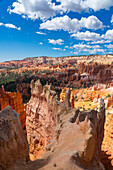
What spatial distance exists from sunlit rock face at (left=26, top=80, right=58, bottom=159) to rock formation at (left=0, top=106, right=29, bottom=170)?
3272mm

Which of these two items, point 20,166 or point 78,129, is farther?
point 78,129

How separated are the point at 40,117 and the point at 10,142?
5.20 metres

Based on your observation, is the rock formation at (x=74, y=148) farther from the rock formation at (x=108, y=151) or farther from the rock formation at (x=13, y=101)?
the rock formation at (x=13, y=101)

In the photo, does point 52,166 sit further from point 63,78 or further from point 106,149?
point 63,78

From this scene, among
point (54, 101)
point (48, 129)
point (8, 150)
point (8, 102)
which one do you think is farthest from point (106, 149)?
point (8, 102)

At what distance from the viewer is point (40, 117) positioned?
9242 mm

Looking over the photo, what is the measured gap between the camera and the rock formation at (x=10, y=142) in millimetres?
3832

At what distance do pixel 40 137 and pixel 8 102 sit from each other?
30.0ft

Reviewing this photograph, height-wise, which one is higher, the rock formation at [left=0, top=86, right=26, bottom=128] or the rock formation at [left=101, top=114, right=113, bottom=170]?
the rock formation at [left=0, top=86, right=26, bottom=128]

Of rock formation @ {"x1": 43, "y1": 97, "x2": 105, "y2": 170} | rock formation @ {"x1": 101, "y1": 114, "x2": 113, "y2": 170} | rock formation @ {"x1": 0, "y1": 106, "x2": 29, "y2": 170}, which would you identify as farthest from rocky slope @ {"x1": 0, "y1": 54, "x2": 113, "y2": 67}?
rock formation @ {"x1": 0, "y1": 106, "x2": 29, "y2": 170}

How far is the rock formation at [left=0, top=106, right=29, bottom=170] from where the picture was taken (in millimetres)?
3832

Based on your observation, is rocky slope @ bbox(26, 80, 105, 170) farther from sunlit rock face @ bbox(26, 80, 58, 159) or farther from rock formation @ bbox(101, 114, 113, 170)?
rock formation @ bbox(101, 114, 113, 170)

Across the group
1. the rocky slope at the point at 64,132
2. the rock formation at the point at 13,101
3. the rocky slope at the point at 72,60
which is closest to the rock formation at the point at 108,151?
the rocky slope at the point at 64,132

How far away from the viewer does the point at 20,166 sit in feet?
12.8
